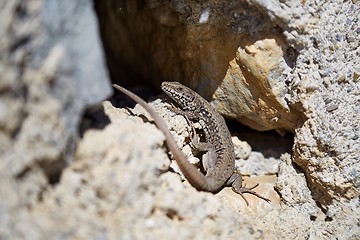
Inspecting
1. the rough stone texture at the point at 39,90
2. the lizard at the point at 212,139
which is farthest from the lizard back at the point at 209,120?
the rough stone texture at the point at 39,90

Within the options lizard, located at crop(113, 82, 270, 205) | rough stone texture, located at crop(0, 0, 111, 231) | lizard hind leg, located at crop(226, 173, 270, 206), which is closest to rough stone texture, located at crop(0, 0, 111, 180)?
rough stone texture, located at crop(0, 0, 111, 231)

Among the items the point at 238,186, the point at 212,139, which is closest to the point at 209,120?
the point at 212,139

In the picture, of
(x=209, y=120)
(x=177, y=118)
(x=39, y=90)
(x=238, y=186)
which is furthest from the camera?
(x=209, y=120)

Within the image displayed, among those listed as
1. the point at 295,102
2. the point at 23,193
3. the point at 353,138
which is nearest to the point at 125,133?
the point at 23,193

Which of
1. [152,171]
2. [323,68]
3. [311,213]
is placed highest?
[323,68]

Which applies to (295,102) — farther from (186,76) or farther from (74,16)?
(74,16)

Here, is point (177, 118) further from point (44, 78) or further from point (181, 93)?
point (44, 78)

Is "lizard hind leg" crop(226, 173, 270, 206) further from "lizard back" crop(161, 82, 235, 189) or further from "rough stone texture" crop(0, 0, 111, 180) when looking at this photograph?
"rough stone texture" crop(0, 0, 111, 180)

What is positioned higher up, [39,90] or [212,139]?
[39,90]

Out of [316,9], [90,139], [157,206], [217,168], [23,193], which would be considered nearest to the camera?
[23,193]
